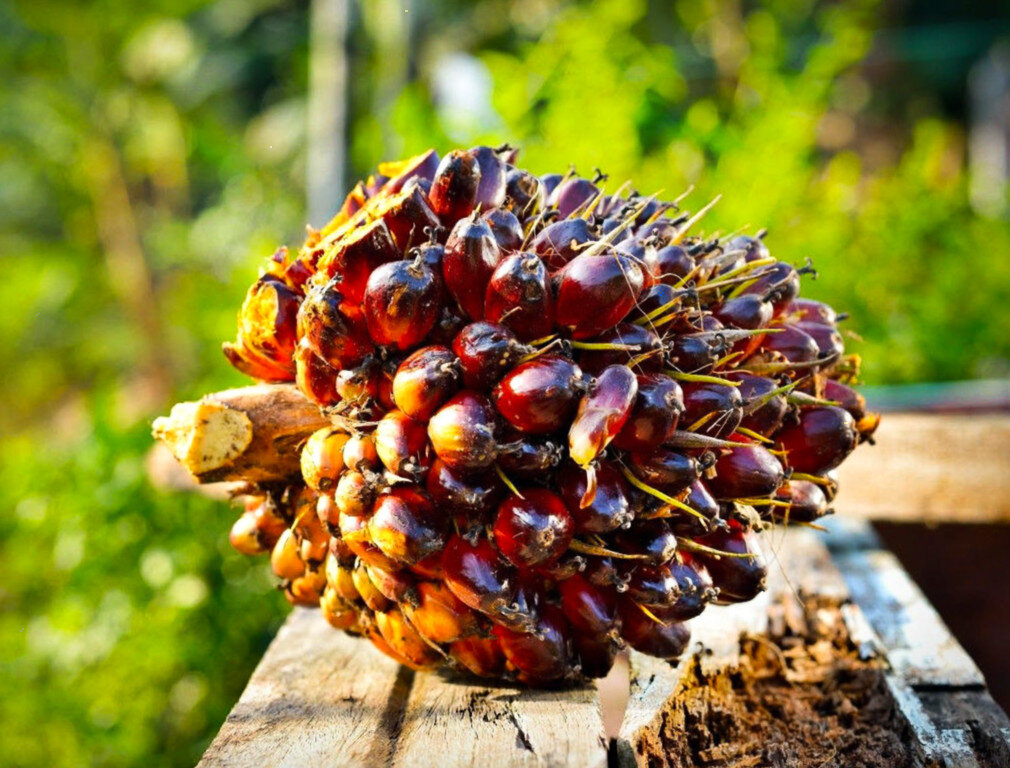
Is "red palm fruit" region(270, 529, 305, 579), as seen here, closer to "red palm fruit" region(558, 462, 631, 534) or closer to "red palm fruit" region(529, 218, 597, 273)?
"red palm fruit" region(558, 462, 631, 534)

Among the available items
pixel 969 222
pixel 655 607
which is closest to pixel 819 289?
pixel 969 222

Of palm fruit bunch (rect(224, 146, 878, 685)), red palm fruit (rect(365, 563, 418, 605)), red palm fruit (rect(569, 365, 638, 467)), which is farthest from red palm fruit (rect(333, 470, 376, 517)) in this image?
red palm fruit (rect(569, 365, 638, 467))

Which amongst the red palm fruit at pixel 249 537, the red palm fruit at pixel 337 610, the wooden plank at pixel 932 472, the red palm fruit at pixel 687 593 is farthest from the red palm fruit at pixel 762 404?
the wooden plank at pixel 932 472

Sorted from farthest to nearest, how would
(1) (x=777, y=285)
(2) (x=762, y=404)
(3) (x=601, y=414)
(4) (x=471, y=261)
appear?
1. (1) (x=777, y=285)
2. (2) (x=762, y=404)
3. (4) (x=471, y=261)
4. (3) (x=601, y=414)

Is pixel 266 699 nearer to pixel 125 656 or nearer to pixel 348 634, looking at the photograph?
pixel 348 634

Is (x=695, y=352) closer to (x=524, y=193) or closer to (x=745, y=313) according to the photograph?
(x=745, y=313)

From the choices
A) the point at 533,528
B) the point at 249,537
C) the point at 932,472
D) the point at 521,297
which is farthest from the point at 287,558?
the point at 932,472
